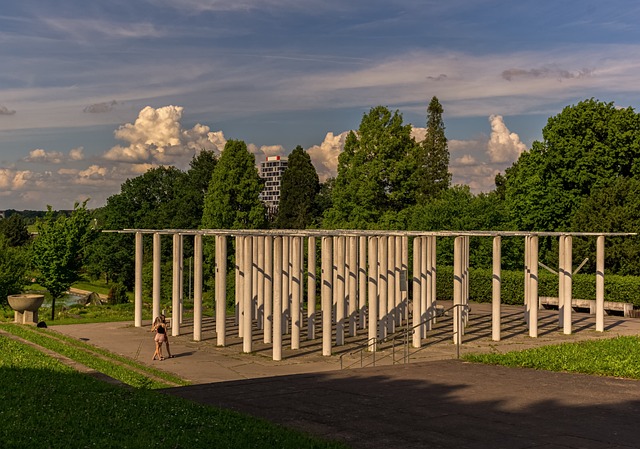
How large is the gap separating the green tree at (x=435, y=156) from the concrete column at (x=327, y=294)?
56917mm

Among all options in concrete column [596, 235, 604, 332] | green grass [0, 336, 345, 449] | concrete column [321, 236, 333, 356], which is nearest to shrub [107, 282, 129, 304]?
concrete column [321, 236, 333, 356]

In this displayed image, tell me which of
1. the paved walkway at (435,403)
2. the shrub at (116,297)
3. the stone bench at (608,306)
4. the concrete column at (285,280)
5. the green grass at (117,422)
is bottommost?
the shrub at (116,297)

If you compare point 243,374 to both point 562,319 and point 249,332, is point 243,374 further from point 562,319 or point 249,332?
point 562,319

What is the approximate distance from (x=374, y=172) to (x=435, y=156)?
36918 mm

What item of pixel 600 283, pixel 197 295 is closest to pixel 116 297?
pixel 197 295

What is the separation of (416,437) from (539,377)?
6.84m

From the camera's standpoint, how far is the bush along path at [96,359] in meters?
18.8

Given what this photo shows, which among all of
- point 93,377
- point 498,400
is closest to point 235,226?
point 93,377

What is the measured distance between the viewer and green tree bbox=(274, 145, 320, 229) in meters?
77.6

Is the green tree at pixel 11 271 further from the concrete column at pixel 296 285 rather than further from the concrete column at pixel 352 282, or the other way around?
the concrete column at pixel 296 285

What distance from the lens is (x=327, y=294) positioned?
25875mm

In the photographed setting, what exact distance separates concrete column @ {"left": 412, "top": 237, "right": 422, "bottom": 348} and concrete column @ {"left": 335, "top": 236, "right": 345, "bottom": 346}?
8.42ft

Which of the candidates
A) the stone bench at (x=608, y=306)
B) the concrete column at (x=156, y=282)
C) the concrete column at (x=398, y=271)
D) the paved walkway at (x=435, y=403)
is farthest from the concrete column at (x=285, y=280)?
the stone bench at (x=608, y=306)

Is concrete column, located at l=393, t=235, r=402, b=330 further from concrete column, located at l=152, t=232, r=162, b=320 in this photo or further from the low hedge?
the low hedge
